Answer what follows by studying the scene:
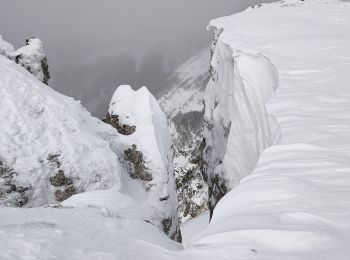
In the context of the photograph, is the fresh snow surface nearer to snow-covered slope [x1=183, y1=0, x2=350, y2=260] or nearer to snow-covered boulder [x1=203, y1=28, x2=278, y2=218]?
snow-covered slope [x1=183, y1=0, x2=350, y2=260]

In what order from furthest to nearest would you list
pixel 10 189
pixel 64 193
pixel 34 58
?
pixel 34 58 < pixel 64 193 < pixel 10 189

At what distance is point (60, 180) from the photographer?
14.8 m

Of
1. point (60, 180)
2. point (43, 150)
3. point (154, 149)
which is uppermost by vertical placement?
point (43, 150)

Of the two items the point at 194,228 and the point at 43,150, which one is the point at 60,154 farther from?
the point at 194,228

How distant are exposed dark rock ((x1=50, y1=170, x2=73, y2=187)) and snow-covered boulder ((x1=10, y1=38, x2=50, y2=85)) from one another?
10.5 m

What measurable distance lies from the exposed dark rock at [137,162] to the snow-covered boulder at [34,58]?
8.69m

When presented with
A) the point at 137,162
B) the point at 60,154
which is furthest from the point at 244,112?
the point at 60,154

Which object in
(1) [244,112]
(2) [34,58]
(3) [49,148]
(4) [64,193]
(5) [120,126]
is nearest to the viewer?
(4) [64,193]

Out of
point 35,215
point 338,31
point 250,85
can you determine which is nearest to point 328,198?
point 35,215

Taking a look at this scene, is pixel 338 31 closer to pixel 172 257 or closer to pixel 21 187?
pixel 21 187

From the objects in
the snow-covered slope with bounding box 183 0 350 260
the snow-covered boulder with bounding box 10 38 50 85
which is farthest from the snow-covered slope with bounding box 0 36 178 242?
the snow-covered slope with bounding box 183 0 350 260

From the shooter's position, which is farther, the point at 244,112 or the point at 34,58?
the point at 34,58

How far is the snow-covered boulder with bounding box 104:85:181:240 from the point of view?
18.4 m

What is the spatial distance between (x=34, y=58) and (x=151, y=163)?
425 inches
